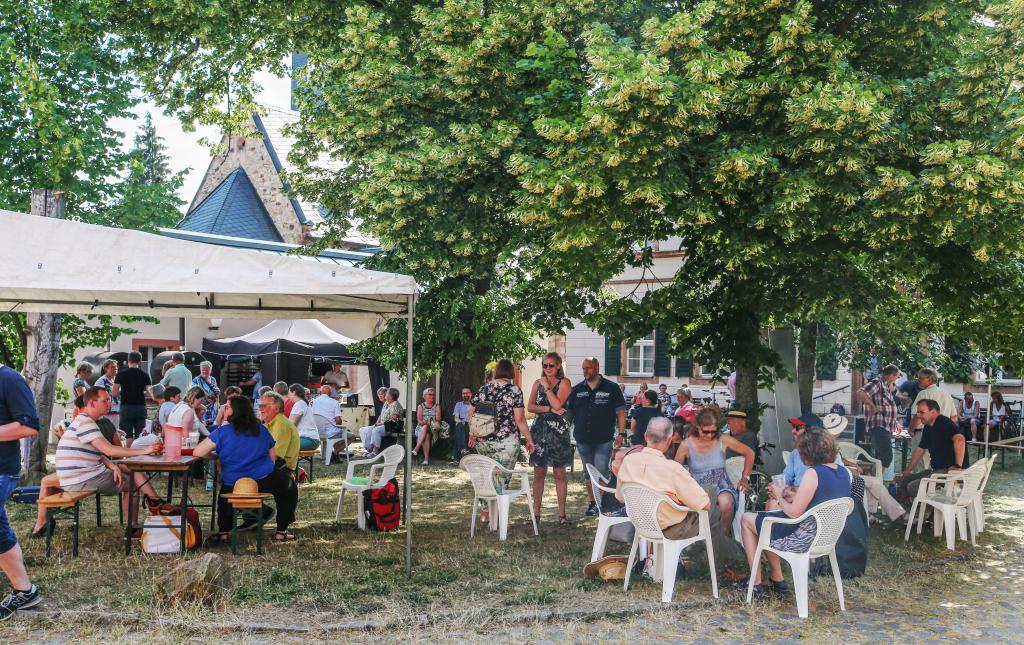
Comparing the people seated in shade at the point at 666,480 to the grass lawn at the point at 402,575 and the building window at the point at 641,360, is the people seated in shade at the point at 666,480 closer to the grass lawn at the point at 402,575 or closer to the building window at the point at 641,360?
the grass lawn at the point at 402,575

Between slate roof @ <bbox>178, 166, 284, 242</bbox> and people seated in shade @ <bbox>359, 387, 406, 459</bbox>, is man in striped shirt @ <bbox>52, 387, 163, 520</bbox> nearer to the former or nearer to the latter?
people seated in shade @ <bbox>359, 387, 406, 459</bbox>

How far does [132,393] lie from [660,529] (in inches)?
394

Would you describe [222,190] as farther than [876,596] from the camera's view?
Yes

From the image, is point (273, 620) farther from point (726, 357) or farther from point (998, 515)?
point (998, 515)

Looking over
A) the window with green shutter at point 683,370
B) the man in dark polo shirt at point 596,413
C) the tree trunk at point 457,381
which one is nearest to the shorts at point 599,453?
the man in dark polo shirt at point 596,413

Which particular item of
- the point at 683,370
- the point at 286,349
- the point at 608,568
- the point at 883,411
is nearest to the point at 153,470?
the point at 608,568

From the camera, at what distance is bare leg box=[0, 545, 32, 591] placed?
238 inches

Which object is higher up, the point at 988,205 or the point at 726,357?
the point at 988,205

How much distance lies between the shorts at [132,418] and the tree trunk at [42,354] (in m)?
1.28

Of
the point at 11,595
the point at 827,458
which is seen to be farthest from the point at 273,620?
the point at 827,458

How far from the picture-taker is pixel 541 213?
8812 millimetres

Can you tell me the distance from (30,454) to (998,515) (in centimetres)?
1278

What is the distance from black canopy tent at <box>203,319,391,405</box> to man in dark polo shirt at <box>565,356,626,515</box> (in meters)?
10.7

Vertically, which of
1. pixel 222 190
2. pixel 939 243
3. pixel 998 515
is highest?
pixel 222 190
